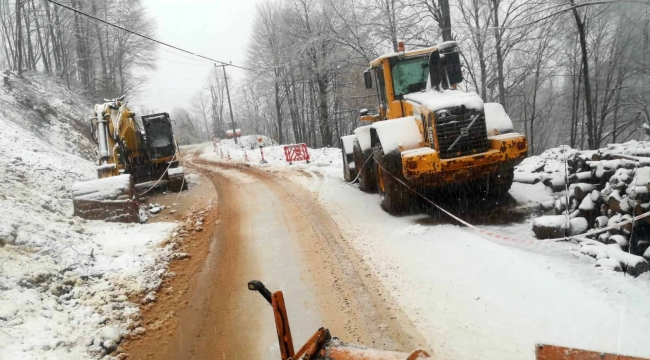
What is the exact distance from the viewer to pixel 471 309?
14.3 feet

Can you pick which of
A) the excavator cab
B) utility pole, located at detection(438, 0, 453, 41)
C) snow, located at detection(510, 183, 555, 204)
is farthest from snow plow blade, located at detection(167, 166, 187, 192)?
the excavator cab

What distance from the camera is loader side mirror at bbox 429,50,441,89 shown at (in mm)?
8930

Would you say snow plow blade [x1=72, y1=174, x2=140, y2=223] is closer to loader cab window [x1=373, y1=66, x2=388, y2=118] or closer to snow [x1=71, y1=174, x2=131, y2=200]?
snow [x1=71, y1=174, x2=131, y2=200]

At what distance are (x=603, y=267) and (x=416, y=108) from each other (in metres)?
4.46

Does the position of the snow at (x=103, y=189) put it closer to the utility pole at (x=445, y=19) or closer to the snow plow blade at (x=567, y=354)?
the snow plow blade at (x=567, y=354)

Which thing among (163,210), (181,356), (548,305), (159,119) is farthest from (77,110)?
(548,305)

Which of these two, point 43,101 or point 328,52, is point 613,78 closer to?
point 328,52

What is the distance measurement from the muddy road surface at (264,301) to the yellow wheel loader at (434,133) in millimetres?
1703

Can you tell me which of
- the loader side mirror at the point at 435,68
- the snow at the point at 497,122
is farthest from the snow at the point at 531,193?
the loader side mirror at the point at 435,68

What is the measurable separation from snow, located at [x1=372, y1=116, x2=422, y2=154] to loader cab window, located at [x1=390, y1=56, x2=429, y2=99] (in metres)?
1.22

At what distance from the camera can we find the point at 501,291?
4.63 meters

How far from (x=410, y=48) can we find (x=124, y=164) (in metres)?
12.3

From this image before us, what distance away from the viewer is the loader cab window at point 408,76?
9344 mm

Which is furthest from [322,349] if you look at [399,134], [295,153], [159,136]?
[295,153]
